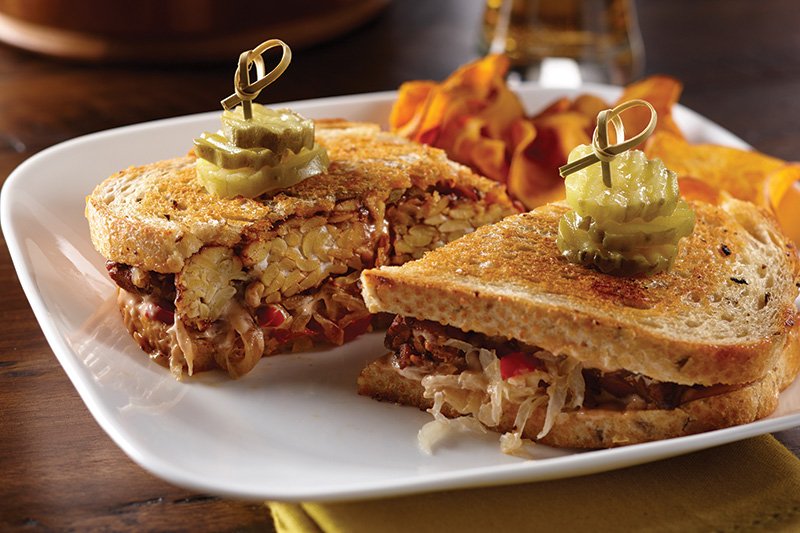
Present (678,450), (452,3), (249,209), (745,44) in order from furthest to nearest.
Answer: (452,3) → (745,44) → (249,209) → (678,450)

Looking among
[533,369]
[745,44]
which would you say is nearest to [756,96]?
[745,44]

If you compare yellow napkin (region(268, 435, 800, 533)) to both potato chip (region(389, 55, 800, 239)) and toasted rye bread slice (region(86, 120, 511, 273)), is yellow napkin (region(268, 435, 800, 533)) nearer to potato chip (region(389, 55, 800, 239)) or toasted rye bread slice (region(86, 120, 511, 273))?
toasted rye bread slice (region(86, 120, 511, 273))

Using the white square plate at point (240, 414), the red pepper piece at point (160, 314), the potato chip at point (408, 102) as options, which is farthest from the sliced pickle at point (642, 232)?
the potato chip at point (408, 102)

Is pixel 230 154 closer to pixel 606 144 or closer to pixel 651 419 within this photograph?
pixel 606 144

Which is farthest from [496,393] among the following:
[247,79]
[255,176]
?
[247,79]

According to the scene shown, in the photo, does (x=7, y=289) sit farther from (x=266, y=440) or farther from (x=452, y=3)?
(x=452, y=3)

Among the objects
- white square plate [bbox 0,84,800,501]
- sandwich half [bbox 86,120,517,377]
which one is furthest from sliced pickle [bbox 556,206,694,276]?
sandwich half [bbox 86,120,517,377]

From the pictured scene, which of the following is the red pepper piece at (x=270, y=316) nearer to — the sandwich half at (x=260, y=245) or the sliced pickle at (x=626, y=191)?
the sandwich half at (x=260, y=245)
